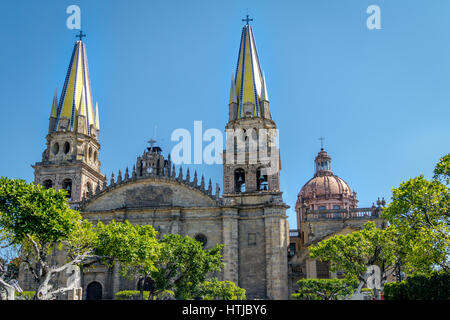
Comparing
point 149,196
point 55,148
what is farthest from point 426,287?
point 55,148

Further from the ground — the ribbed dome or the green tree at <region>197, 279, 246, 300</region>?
the ribbed dome

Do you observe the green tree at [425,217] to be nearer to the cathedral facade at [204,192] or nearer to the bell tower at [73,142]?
the cathedral facade at [204,192]

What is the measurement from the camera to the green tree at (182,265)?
31.9 m

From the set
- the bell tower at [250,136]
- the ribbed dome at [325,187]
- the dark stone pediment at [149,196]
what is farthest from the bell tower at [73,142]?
the ribbed dome at [325,187]

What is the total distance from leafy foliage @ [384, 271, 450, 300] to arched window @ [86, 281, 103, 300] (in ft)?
96.1

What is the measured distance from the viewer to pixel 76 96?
5188cm

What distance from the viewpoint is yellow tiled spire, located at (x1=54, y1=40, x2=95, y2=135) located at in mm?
50656

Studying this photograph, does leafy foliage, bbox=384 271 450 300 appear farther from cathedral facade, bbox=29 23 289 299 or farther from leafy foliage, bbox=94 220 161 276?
cathedral facade, bbox=29 23 289 299

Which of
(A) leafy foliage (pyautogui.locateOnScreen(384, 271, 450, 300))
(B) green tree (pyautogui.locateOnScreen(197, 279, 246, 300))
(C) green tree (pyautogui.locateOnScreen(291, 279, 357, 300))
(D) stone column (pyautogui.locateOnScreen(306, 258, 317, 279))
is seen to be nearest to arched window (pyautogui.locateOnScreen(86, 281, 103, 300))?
(B) green tree (pyautogui.locateOnScreen(197, 279, 246, 300))

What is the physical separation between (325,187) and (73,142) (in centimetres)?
3336

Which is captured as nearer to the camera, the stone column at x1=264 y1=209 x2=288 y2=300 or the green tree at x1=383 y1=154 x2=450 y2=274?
the green tree at x1=383 y1=154 x2=450 y2=274

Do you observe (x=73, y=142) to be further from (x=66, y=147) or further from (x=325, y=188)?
(x=325, y=188)
